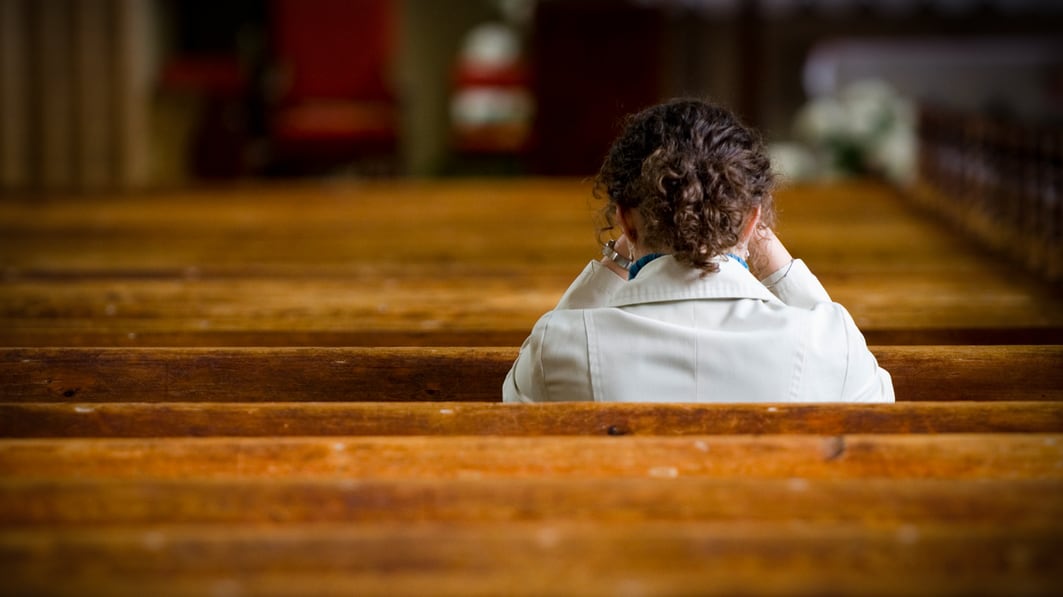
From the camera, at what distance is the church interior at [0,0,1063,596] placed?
869mm

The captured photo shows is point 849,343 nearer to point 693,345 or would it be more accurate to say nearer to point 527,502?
point 693,345

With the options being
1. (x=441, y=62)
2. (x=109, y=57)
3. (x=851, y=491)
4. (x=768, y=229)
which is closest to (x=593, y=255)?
(x=768, y=229)

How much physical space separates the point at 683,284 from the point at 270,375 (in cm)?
60

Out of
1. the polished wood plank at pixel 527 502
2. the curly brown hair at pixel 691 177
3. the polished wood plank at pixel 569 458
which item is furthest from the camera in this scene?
the curly brown hair at pixel 691 177

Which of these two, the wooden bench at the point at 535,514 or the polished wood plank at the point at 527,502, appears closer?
the wooden bench at the point at 535,514

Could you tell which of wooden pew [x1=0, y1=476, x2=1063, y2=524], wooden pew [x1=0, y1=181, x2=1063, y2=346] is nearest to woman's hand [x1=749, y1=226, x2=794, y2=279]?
wooden pew [x1=0, y1=181, x2=1063, y2=346]

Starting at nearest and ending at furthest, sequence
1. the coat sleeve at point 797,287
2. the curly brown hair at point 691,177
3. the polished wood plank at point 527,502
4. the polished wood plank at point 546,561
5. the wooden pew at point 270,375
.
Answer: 1. the polished wood plank at point 546,561
2. the polished wood plank at point 527,502
3. the curly brown hair at point 691,177
4. the coat sleeve at point 797,287
5. the wooden pew at point 270,375

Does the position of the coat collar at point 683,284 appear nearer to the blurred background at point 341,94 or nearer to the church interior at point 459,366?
the church interior at point 459,366

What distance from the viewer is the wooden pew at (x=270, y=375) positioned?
1.51 m

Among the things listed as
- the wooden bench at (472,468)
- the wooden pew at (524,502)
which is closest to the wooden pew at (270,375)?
the wooden bench at (472,468)

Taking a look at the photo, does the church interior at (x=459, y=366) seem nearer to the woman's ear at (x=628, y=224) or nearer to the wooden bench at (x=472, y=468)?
the wooden bench at (x=472, y=468)

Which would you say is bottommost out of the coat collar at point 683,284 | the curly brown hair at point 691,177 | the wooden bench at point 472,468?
the wooden bench at point 472,468

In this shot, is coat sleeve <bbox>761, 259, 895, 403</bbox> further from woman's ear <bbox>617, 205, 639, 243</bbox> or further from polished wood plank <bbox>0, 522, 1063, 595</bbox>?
polished wood plank <bbox>0, 522, 1063, 595</bbox>

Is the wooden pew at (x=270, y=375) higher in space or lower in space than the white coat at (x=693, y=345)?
lower
